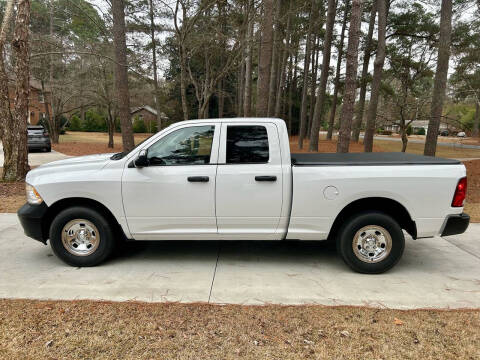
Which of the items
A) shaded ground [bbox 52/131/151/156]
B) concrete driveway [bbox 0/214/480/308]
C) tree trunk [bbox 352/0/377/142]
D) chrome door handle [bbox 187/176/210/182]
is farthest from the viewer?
shaded ground [bbox 52/131/151/156]

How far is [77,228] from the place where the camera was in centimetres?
437

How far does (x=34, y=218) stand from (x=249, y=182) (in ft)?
9.18

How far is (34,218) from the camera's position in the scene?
14.0 feet

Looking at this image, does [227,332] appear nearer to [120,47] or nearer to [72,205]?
[72,205]

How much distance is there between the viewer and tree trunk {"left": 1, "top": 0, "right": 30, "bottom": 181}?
9.05m

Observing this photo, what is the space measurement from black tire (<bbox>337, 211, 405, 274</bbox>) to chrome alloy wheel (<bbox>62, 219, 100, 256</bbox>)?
10.5 ft

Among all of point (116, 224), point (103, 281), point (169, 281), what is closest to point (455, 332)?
point (169, 281)

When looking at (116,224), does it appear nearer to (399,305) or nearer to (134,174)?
(134,174)

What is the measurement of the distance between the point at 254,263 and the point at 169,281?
120 centimetres

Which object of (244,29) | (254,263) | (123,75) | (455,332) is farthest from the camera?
(244,29)

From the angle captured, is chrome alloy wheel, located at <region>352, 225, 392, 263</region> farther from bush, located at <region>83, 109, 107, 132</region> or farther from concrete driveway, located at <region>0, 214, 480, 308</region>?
bush, located at <region>83, 109, 107, 132</region>

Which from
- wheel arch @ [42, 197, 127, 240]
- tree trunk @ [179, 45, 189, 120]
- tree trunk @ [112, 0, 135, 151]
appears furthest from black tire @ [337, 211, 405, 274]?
tree trunk @ [179, 45, 189, 120]

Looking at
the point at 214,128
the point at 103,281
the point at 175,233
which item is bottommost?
the point at 103,281

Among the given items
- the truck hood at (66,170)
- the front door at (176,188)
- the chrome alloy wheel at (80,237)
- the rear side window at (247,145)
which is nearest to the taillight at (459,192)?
the rear side window at (247,145)
